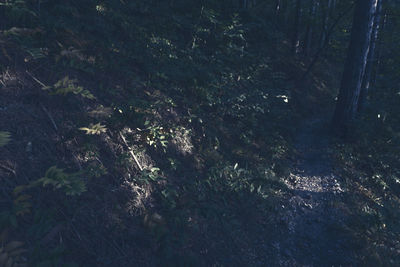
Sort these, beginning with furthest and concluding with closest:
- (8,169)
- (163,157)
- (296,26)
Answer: (296,26) → (163,157) → (8,169)

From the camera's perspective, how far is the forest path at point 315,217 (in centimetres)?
525

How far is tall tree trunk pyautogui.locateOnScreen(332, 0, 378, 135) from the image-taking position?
912cm

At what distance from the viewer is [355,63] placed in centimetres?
951

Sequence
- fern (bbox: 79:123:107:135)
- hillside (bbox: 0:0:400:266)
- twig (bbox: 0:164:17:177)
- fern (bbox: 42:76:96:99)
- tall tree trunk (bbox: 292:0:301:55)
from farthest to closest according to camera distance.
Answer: tall tree trunk (bbox: 292:0:301:55) → fern (bbox: 42:76:96:99) → fern (bbox: 79:123:107:135) → hillside (bbox: 0:0:400:266) → twig (bbox: 0:164:17:177)

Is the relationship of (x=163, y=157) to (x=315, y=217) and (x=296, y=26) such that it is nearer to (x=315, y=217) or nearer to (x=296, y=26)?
(x=315, y=217)

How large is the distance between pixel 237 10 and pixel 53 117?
8.86 metres

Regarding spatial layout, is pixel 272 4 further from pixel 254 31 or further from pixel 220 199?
pixel 220 199

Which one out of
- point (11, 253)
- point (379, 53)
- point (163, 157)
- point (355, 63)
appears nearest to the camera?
point (11, 253)

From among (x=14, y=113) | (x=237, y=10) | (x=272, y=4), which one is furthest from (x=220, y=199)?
(x=272, y=4)

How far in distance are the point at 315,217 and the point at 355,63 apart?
19.9ft

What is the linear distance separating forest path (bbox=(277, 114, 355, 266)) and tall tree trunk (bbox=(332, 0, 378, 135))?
1.55m

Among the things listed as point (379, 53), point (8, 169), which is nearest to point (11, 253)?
point (8, 169)

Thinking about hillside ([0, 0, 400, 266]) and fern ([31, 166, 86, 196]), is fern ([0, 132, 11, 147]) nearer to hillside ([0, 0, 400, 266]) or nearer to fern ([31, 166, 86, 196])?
hillside ([0, 0, 400, 266])

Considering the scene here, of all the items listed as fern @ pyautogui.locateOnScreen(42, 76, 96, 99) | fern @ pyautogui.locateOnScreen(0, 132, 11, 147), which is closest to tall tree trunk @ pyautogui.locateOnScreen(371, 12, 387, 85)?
fern @ pyautogui.locateOnScreen(42, 76, 96, 99)
